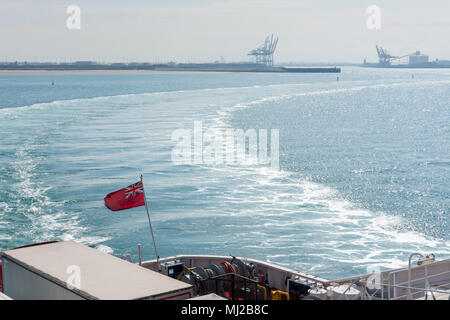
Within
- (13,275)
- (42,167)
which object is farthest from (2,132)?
(13,275)

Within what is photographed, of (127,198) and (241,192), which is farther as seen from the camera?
(241,192)

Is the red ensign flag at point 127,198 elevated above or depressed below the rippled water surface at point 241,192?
above

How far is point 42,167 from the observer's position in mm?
46969
